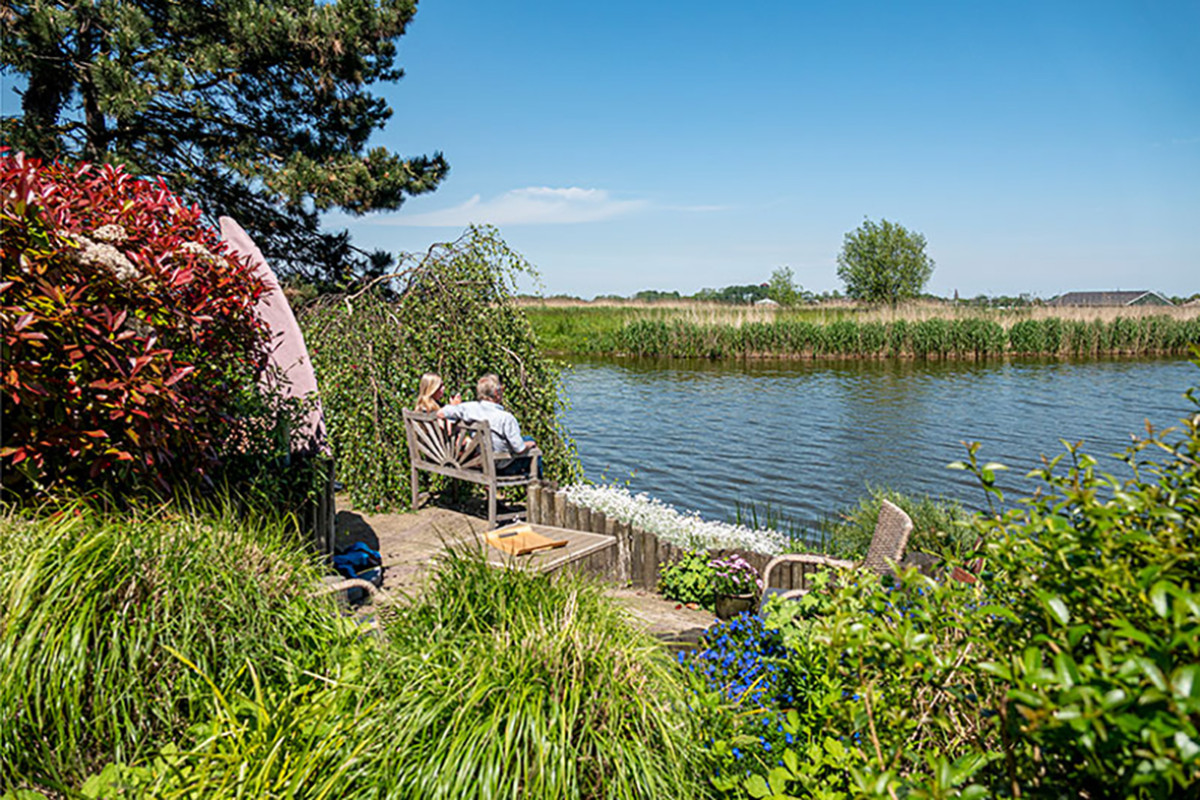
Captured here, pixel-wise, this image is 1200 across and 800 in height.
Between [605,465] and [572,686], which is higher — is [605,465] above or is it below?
below

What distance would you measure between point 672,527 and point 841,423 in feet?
35.1

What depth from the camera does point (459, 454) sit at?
7.32m

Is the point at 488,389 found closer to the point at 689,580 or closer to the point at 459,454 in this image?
the point at 459,454

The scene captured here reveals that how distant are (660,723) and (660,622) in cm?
267

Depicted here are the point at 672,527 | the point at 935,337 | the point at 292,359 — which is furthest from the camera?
the point at 935,337

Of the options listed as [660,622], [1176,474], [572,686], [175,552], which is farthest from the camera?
[660,622]

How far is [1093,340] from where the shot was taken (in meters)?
27.6

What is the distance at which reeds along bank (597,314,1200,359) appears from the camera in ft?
88.4

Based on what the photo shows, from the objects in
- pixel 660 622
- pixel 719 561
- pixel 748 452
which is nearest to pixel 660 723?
pixel 660 622

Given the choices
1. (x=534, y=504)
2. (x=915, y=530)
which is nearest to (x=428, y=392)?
(x=534, y=504)

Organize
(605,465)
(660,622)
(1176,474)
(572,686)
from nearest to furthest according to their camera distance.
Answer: (1176,474) < (572,686) < (660,622) < (605,465)

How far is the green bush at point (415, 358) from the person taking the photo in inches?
307

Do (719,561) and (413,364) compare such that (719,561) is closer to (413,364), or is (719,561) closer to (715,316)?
(413,364)

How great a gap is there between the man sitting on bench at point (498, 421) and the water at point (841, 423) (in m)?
2.86
